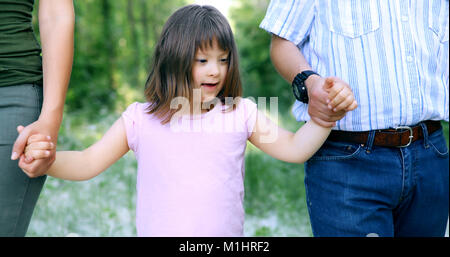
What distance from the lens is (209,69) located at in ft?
5.46

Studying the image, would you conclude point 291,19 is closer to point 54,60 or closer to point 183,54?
point 183,54

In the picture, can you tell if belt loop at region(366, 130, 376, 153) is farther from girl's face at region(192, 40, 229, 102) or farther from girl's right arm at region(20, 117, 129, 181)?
girl's right arm at region(20, 117, 129, 181)

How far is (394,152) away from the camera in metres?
1.69

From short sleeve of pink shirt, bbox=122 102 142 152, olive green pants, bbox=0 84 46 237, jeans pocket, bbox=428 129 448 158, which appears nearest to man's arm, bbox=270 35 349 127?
jeans pocket, bbox=428 129 448 158

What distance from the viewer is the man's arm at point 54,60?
58.0 inches

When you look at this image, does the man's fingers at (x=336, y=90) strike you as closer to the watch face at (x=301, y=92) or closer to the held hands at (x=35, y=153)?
the watch face at (x=301, y=92)

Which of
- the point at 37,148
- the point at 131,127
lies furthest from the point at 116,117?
the point at 37,148

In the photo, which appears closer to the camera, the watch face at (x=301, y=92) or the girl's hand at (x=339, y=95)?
the girl's hand at (x=339, y=95)

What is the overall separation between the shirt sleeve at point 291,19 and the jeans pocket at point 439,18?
0.41 meters

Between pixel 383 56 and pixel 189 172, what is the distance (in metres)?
0.76

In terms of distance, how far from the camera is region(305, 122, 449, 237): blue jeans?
1675mm

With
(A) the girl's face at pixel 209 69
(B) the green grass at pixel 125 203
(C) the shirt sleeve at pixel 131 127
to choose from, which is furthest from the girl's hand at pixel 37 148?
(B) the green grass at pixel 125 203

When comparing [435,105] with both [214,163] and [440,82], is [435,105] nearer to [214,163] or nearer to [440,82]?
[440,82]

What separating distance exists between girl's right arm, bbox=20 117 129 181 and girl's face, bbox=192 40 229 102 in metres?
0.30
